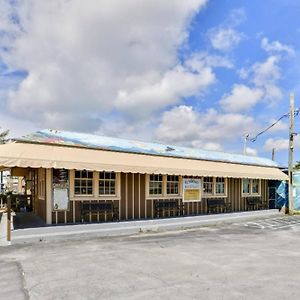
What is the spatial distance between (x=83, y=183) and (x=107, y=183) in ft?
3.75

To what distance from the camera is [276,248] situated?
1074 cm

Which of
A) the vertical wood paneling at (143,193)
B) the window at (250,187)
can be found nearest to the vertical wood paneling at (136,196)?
the vertical wood paneling at (143,193)

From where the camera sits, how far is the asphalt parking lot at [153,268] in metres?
6.15

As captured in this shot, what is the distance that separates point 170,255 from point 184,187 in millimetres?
8984

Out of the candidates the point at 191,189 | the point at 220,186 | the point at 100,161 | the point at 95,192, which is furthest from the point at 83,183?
the point at 220,186

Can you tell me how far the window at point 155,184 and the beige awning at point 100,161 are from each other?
89cm

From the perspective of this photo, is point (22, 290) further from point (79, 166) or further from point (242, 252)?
point (79, 166)

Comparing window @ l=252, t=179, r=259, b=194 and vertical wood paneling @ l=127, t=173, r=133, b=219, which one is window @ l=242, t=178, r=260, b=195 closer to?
window @ l=252, t=179, r=259, b=194

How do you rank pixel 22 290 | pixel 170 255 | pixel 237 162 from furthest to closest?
pixel 237 162 → pixel 170 255 → pixel 22 290

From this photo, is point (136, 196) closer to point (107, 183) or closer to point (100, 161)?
point (107, 183)

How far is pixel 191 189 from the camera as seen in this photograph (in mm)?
18641

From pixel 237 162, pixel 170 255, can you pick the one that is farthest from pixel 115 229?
pixel 237 162

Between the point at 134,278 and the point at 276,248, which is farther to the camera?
the point at 276,248

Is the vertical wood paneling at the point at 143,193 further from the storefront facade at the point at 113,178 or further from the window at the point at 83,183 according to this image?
the window at the point at 83,183
